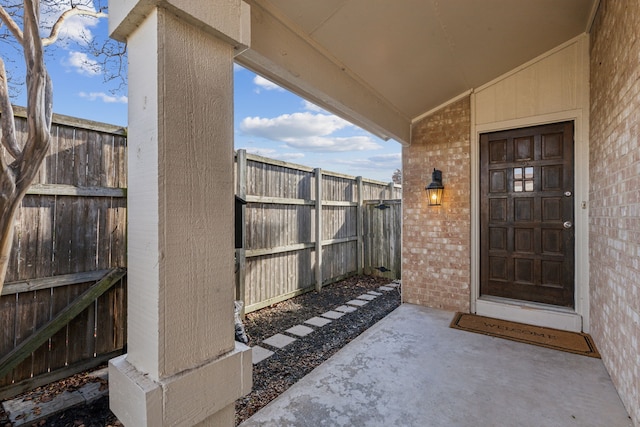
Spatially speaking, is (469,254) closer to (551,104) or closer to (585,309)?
(585,309)

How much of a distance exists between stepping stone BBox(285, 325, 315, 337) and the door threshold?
79.4 inches

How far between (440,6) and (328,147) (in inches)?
525

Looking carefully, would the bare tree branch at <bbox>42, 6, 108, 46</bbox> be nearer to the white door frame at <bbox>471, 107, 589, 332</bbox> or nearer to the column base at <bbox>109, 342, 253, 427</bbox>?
the column base at <bbox>109, 342, 253, 427</bbox>

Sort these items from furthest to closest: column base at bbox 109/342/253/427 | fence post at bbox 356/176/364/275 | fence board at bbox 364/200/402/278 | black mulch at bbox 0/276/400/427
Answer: fence post at bbox 356/176/364/275 → fence board at bbox 364/200/402/278 → black mulch at bbox 0/276/400/427 → column base at bbox 109/342/253/427

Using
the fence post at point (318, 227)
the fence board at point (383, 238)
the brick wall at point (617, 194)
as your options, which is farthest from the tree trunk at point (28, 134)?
the fence board at point (383, 238)

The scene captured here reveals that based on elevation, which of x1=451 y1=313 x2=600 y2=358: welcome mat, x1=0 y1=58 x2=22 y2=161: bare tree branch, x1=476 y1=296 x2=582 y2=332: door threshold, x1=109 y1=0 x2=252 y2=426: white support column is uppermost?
x1=0 y1=58 x2=22 y2=161: bare tree branch

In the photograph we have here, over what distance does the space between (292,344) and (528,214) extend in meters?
2.95

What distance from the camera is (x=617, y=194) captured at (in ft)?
6.95

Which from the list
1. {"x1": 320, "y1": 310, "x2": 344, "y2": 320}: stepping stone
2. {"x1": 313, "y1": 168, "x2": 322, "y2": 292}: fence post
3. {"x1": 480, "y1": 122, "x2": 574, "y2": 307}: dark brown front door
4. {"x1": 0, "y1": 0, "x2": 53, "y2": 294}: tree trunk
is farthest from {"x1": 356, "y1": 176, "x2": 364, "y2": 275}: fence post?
{"x1": 0, "y1": 0, "x2": 53, "y2": 294}: tree trunk

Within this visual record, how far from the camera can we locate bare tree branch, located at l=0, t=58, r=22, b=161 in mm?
1995

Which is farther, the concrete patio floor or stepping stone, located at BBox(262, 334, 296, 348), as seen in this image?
stepping stone, located at BBox(262, 334, 296, 348)

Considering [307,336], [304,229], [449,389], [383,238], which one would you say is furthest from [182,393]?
[383,238]

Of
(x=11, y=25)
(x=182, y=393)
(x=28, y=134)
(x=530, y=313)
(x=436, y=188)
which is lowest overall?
(x=530, y=313)

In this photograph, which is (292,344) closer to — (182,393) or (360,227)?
(182,393)
